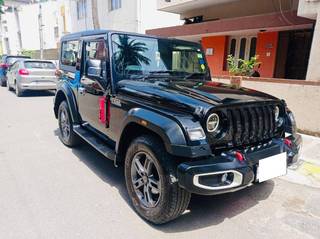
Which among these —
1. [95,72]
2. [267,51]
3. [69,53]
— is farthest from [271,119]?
[267,51]

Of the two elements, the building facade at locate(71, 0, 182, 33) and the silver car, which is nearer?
the silver car

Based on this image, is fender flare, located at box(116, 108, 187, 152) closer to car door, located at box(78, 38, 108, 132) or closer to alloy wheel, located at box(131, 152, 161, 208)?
alloy wheel, located at box(131, 152, 161, 208)

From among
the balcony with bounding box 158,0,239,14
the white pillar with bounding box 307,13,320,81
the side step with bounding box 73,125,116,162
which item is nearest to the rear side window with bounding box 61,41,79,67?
the side step with bounding box 73,125,116,162

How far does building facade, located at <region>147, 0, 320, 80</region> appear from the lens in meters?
9.24

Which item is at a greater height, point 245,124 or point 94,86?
point 94,86

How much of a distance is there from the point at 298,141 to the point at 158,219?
6.36 feet

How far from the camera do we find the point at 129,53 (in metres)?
3.41

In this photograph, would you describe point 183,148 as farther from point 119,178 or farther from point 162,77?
point 119,178

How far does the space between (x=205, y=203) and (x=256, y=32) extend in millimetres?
9530

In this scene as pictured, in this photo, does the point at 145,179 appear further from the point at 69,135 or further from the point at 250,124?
the point at 69,135

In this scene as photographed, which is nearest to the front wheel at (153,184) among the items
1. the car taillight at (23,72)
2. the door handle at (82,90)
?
the door handle at (82,90)

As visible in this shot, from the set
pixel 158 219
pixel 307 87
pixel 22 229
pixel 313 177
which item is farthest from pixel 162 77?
pixel 307 87

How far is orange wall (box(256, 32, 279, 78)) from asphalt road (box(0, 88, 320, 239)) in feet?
26.2

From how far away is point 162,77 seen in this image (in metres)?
3.47
